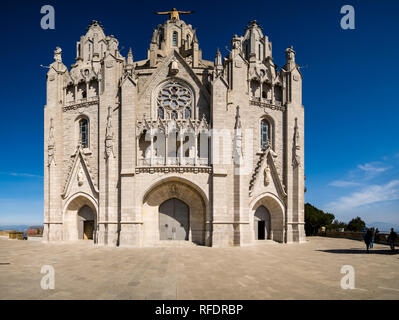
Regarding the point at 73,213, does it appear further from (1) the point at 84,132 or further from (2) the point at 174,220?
(2) the point at 174,220

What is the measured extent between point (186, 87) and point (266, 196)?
12.1 m

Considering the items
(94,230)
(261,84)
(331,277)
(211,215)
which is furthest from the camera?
(261,84)

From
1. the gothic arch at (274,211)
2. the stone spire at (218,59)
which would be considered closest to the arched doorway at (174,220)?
the gothic arch at (274,211)

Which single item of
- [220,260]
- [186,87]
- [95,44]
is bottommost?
[220,260]

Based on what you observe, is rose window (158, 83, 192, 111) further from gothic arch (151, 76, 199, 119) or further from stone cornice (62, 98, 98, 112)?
stone cornice (62, 98, 98, 112)

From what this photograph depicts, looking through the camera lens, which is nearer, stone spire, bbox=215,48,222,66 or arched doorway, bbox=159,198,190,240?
arched doorway, bbox=159,198,190,240

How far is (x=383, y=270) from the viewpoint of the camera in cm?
1238

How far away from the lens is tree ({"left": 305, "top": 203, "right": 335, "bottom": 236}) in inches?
1554

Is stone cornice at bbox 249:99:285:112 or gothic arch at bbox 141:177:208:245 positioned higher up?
stone cornice at bbox 249:99:285:112

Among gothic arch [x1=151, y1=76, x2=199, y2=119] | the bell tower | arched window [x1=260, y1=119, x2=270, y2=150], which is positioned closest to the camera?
gothic arch [x1=151, y1=76, x2=199, y2=119]

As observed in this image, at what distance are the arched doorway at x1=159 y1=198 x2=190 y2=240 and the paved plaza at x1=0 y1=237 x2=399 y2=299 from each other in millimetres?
7303

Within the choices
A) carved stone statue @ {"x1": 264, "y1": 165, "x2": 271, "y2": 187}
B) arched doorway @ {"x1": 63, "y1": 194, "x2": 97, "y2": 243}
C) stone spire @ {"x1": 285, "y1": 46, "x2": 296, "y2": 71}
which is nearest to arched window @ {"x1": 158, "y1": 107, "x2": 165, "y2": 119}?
arched doorway @ {"x1": 63, "y1": 194, "x2": 97, "y2": 243}
